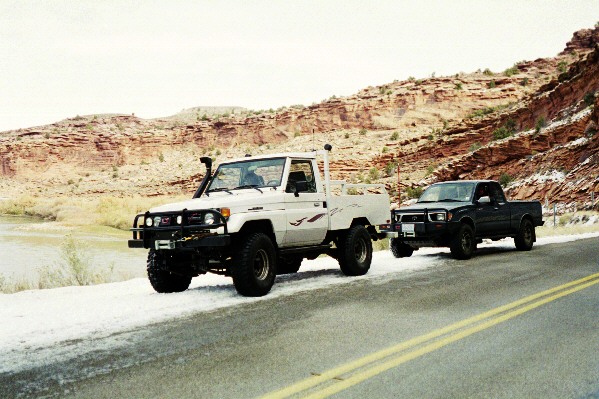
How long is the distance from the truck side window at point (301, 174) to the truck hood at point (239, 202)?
0.40 meters

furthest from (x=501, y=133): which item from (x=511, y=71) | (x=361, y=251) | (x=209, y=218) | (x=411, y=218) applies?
(x=209, y=218)

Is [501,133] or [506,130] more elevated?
[506,130]

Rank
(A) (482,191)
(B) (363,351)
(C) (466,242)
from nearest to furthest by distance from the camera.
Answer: (B) (363,351)
(C) (466,242)
(A) (482,191)

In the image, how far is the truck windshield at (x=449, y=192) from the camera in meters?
15.2

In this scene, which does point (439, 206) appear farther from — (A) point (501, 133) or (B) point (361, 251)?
(A) point (501, 133)

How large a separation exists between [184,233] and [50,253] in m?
18.4

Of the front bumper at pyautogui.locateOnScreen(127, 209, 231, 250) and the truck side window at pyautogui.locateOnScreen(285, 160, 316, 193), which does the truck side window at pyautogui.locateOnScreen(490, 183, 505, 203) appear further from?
the front bumper at pyautogui.locateOnScreen(127, 209, 231, 250)

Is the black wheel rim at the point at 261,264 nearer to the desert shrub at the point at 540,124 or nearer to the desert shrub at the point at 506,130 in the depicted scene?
the desert shrub at the point at 540,124

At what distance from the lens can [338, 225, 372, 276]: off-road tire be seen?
10.9 metres

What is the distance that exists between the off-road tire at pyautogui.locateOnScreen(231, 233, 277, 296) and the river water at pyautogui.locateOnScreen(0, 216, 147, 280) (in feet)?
21.1

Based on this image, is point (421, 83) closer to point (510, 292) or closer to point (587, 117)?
point (587, 117)

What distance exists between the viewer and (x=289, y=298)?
341 inches

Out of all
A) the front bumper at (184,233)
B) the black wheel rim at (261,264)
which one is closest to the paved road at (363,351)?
the black wheel rim at (261,264)

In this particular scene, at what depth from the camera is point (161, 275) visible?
9398 millimetres
